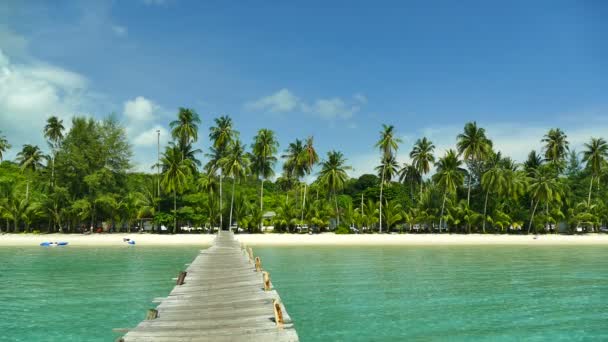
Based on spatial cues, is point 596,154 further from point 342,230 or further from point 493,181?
point 342,230

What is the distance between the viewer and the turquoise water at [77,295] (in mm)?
12117

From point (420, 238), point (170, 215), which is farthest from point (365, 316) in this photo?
point (170, 215)

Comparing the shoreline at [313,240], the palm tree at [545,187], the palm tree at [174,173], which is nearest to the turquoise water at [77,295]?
the shoreline at [313,240]

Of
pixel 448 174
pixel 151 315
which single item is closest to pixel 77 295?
pixel 151 315

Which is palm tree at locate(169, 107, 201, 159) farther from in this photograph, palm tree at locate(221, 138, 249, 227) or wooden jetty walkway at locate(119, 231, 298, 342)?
wooden jetty walkway at locate(119, 231, 298, 342)

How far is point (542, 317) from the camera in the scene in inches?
527

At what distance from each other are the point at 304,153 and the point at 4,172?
47.9 metres

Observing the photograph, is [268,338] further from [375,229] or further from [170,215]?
[375,229]

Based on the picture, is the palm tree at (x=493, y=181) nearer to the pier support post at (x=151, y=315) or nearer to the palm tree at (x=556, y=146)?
the palm tree at (x=556, y=146)

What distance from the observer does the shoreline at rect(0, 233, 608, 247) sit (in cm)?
4594

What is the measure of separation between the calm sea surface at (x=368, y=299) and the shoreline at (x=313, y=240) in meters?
19.0

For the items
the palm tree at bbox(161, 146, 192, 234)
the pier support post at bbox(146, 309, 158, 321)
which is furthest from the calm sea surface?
the palm tree at bbox(161, 146, 192, 234)

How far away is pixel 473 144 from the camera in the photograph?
60.5 meters

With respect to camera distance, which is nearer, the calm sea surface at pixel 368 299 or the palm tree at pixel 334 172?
the calm sea surface at pixel 368 299
